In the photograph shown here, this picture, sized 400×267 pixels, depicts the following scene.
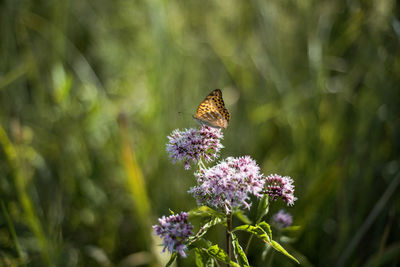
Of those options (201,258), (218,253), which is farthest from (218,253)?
(201,258)

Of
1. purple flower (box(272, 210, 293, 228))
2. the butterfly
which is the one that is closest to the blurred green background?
purple flower (box(272, 210, 293, 228))

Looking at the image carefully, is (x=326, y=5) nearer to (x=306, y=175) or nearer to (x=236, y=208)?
(x=306, y=175)

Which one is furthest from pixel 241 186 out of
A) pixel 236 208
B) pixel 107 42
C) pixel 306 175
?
pixel 107 42

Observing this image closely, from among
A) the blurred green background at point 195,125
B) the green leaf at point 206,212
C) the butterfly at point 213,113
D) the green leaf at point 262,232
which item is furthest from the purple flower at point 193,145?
the blurred green background at point 195,125

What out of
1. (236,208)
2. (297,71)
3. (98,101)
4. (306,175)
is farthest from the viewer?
(297,71)

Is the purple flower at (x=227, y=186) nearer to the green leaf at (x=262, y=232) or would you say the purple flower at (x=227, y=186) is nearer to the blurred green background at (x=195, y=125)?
the green leaf at (x=262, y=232)

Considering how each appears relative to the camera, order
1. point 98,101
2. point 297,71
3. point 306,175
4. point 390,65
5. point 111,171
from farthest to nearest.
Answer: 1. point 297,71
2. point 111,171
3. point 98,101
4. point 306,175
5. point 390,65

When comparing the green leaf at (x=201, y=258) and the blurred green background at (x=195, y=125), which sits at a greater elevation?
the blurred green background at (x=195, y=125)
